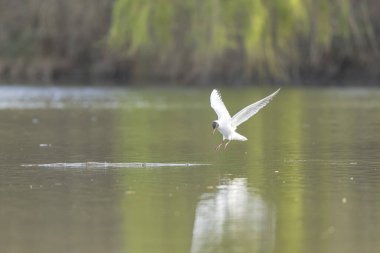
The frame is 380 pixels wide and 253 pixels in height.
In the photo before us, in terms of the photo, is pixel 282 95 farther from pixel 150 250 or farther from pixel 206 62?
pixel 150 250

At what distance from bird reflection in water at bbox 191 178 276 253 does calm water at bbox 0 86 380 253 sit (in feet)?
0.04

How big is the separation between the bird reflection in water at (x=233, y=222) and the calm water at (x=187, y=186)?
1cm

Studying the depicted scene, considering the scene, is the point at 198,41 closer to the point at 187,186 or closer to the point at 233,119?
the point at 233,119

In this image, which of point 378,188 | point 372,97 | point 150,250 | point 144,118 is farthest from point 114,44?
point 150,250

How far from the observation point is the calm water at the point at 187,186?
9.96 meters

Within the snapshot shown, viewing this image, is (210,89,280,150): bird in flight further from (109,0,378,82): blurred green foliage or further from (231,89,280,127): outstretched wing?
(109,0,378,82): blurred green foliage

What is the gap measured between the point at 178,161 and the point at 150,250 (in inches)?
270

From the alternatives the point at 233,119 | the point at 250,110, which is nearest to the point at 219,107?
the point at 233,119

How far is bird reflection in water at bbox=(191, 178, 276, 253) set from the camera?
963 cm

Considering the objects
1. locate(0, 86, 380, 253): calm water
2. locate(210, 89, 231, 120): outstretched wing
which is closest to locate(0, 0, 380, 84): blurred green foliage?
locate(0, 86, 380, 253): calm water

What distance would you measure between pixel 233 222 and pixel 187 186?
8.46ft

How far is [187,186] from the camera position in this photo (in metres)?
13.3

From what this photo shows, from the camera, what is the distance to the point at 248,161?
53.6 feet

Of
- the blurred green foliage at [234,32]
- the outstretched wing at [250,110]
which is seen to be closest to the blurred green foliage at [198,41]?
the blurred green foliage at [234,32]
